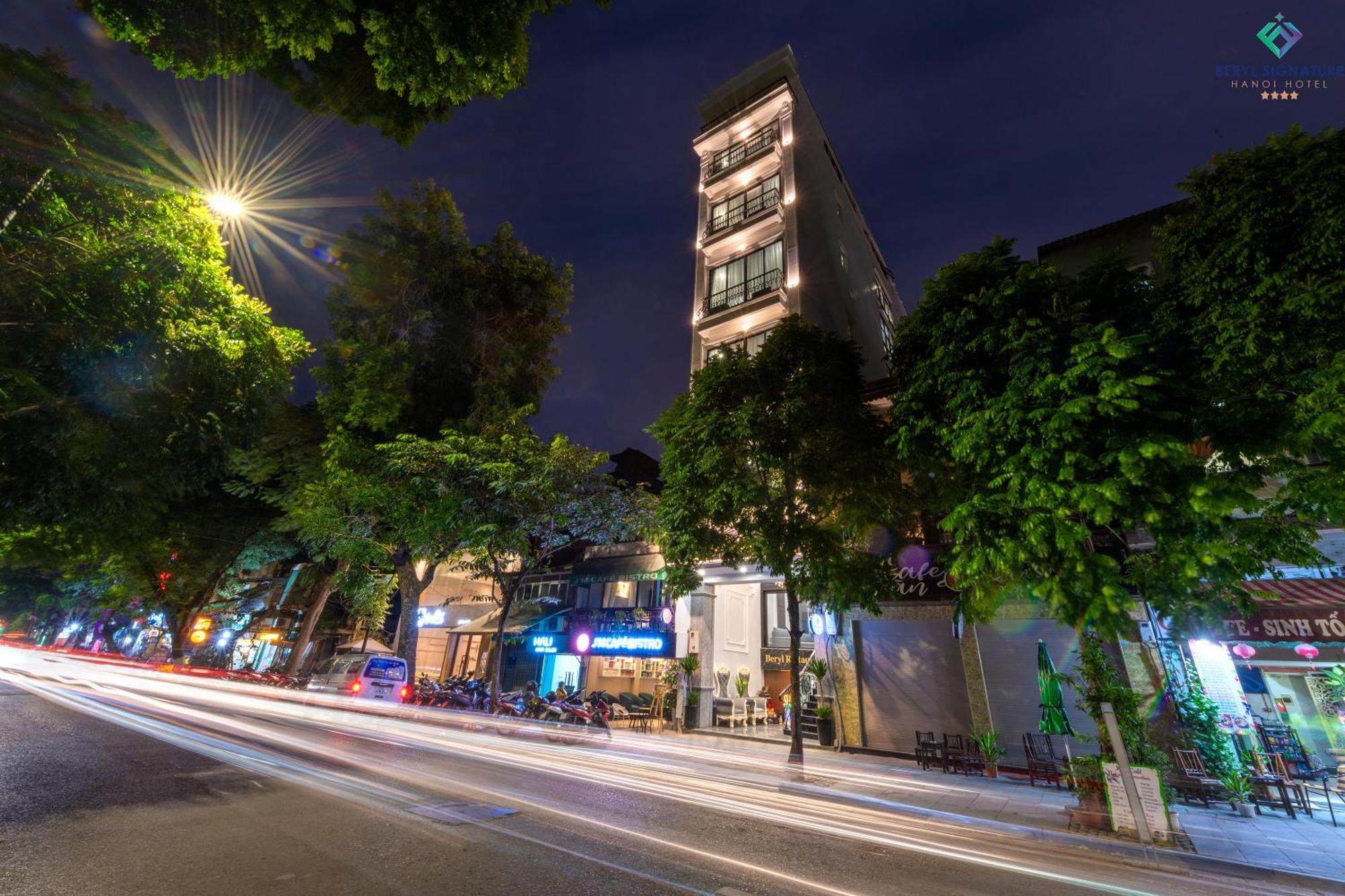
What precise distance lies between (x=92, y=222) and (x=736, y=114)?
25.6m

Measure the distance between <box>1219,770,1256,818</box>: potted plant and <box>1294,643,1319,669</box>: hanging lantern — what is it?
3.36 meters

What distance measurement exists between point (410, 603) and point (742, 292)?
18976 millimetres

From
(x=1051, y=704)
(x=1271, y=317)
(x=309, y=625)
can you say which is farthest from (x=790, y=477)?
(x=309, y=625)

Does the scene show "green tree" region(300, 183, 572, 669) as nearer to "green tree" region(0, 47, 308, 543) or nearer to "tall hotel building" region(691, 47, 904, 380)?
"green tree" region(0, 47, 308, 543)

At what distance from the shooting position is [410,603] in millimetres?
20578

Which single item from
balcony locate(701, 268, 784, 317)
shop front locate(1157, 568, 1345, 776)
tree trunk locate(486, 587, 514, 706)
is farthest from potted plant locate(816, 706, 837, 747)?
balcony locate(701, 268, 784, 317)

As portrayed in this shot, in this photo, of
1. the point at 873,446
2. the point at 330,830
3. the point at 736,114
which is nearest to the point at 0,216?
the point at 330,830

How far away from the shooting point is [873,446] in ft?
40.8

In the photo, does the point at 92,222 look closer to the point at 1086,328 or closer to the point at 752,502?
the point at 752,502

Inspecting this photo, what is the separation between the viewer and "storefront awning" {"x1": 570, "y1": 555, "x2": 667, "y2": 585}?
69.7ft

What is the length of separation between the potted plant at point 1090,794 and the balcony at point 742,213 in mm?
21806

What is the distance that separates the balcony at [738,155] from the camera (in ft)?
84.3

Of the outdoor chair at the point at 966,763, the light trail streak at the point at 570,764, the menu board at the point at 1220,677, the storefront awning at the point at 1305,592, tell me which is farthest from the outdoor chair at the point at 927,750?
the storefront awning at the point at 1305,592

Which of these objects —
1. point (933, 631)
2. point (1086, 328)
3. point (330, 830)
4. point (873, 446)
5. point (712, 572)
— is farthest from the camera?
point (712, 572)
